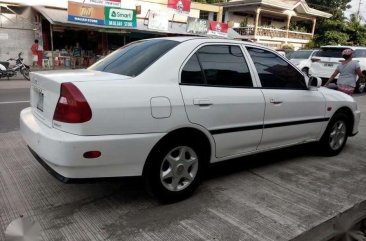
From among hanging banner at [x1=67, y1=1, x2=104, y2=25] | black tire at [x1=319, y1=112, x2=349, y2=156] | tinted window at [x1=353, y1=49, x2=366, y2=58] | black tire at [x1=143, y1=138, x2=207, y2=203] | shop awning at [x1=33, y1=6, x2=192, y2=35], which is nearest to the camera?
black tire at [x1=143, y1=138, x2=207, y2=203]

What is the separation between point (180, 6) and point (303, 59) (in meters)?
11.4

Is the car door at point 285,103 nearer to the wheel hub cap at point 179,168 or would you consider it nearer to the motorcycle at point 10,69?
the wheel hub cap at point 179,168

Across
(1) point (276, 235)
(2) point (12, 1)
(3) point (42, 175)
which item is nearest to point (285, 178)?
(1) point (276, 235)

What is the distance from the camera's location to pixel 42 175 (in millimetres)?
4176

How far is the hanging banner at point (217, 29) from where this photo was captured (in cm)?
2464

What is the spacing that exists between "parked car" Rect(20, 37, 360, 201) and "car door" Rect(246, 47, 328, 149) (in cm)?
1

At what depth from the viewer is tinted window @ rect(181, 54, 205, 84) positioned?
11.7 ft

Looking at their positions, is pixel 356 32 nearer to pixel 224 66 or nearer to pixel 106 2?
pixel 106 2

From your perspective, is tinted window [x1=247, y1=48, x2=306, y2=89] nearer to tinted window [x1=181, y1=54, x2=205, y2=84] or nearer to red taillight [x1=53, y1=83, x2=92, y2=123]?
tinted window [x1=181, y1=54, x2=205, y2=84]

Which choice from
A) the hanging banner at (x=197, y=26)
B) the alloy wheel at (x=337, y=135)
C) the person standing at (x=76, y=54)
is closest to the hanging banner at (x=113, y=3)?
the person standing at (x=76, y=54)

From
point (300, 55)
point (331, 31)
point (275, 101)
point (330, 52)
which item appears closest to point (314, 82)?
point (275, 101)

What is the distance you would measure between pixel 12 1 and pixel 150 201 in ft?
58.3

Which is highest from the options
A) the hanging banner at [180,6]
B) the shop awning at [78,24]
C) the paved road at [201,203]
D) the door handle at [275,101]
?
the hanging banner at [180,6]

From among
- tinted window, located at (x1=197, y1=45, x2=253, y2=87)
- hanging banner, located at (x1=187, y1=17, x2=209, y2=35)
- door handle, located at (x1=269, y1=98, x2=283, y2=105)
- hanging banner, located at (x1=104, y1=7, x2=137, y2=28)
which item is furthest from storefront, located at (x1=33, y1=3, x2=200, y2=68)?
door handle, located at (x1=269, y1=98, x2=283, y2=105)
